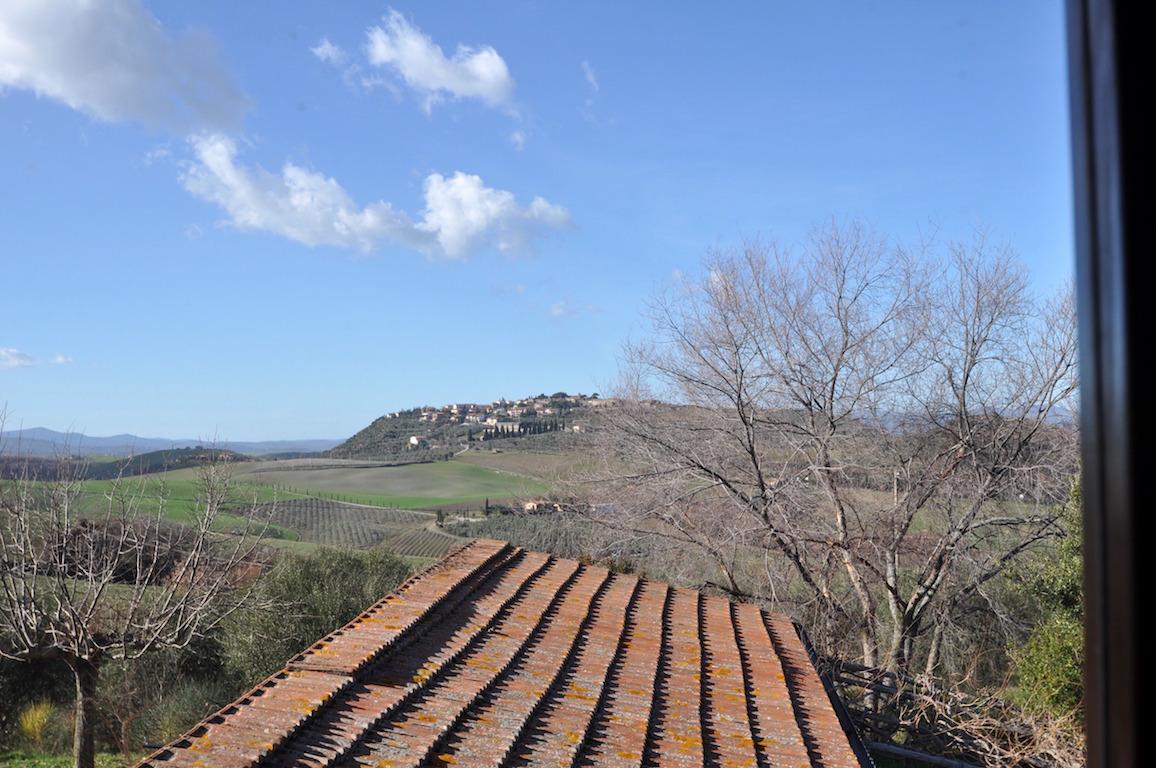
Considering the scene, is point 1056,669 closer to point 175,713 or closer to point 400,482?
point 175,713

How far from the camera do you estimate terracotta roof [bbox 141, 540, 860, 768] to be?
14.3 ft

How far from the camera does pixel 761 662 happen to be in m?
7.33

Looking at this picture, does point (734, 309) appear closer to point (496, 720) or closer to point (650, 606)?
point (650, 606)

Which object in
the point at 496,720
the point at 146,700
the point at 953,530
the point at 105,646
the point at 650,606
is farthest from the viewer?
the point at 146,700

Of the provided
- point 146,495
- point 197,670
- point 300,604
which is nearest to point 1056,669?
point 300,604

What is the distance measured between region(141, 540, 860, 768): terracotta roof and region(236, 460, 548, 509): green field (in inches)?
1230

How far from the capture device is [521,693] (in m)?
5.42

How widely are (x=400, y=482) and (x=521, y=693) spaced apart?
4538 centimetres

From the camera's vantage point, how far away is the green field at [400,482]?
4362 cm

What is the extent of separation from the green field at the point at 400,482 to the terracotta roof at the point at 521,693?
102ft

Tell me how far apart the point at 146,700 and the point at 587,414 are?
1116 cm

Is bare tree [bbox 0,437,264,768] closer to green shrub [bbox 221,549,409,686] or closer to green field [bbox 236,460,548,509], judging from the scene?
green shrub [bbox 221,549,409,686]

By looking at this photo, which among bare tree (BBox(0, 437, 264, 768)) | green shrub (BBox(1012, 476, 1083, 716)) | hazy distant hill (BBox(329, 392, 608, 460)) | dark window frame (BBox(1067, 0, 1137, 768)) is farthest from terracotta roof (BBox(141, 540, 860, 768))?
hazy distant hill (BBox(329, 392, 608, 460))

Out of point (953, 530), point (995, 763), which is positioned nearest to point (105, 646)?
point (995, 763)
